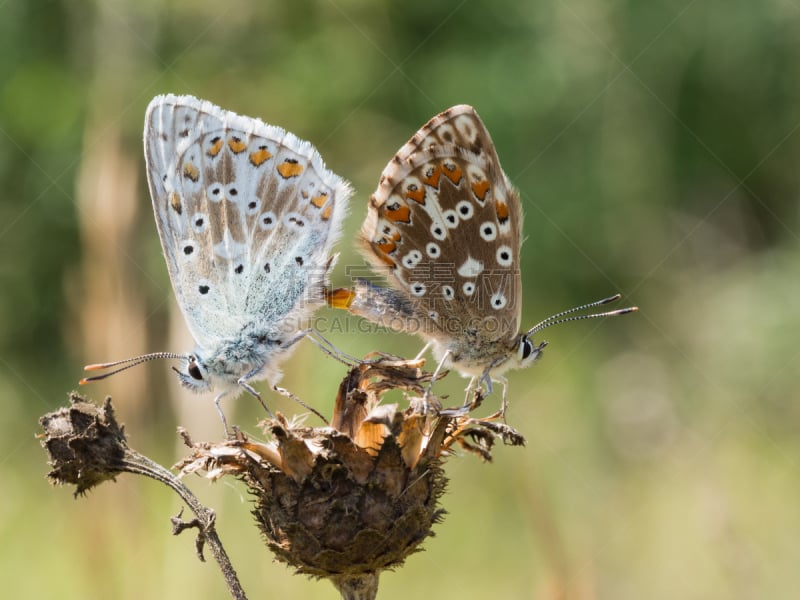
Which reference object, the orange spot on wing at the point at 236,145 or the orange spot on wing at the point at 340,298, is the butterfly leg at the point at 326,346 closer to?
the orange spot on wing at the point at 340,298

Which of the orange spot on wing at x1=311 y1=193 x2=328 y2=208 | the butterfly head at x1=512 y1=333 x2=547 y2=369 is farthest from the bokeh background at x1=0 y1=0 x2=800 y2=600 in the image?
the orange spot on wing at x1=311 y1=193 x2=328 y2=208

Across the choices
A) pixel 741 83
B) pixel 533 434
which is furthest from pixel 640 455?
pixel 741 83

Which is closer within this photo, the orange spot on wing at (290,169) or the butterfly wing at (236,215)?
the butterfly wing at (236,215)

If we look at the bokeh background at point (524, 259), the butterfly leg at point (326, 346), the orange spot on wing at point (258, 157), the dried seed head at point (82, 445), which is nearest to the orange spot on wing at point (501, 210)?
the butterfly leg at point (326, 346)

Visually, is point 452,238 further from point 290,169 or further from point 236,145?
point 236,145

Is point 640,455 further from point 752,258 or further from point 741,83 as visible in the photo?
point 741,83

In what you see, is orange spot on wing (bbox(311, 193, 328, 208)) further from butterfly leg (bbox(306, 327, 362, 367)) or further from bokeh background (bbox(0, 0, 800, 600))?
bokeh background (bbox(0, 0, 800, 600))

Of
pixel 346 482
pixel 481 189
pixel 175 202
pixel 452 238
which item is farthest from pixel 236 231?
pixel 346 482
